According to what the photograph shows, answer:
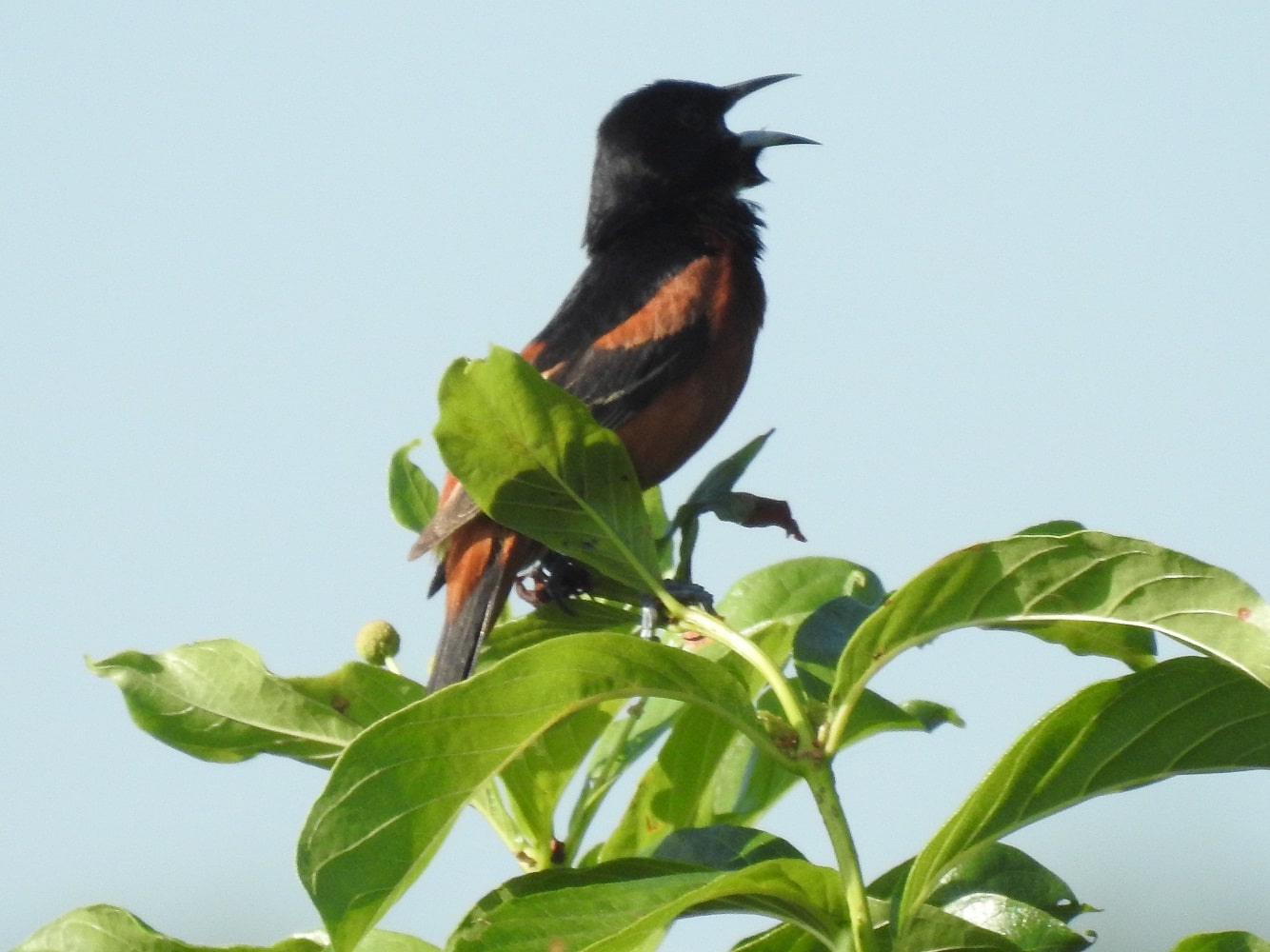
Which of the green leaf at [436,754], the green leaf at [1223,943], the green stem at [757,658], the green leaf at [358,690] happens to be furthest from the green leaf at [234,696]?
the green leaf at [1223,943]

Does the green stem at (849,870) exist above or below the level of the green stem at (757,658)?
below

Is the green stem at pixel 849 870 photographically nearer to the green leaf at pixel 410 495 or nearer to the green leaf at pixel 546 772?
the green leaf at pixel 546 772

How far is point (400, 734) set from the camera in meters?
1.76

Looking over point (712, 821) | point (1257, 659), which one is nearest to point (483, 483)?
point (712, 821)

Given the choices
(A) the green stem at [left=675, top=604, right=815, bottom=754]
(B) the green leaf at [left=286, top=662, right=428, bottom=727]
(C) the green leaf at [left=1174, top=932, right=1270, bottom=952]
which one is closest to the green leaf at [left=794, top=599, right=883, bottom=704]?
(A) the green stem at [left=675, top=604, right=815, bottom=754]

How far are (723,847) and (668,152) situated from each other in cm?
362

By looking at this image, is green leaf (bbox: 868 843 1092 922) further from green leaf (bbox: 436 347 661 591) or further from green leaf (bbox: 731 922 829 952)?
green leaf (bbox: 436 347 661 591)

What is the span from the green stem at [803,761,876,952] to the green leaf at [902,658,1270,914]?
0.30 ft

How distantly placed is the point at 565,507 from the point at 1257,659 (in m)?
0.96

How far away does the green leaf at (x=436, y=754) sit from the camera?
5.65 ft

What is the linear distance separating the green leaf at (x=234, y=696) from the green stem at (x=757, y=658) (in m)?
0.47

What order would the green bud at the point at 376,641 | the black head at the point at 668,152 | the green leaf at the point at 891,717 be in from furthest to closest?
the black head at the point at 668,152 → the green bud at the point at 376,641 → the green leaf at the point at 891,717

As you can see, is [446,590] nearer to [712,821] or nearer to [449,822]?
[712,821]

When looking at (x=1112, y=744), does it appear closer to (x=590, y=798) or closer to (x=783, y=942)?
(x=783, y=942)
